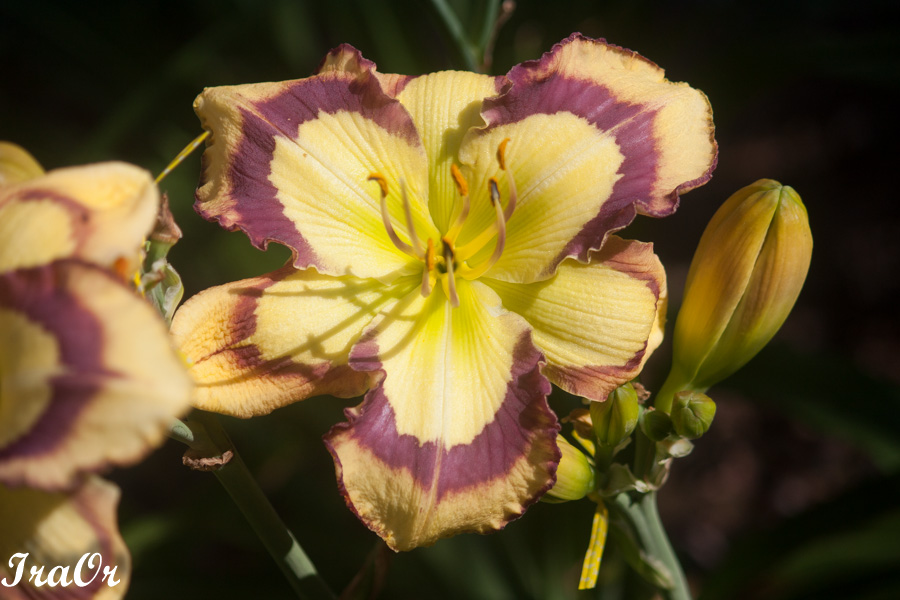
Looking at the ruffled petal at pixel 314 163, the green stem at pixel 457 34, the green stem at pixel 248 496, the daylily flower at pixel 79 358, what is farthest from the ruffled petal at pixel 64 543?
the green stem at pixel 457 34

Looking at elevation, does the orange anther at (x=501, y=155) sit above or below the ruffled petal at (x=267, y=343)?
above

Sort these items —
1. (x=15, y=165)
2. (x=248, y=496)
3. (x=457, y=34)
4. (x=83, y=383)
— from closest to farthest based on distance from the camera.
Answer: (x=83, y=383) < (x=248, y=496) < (x=15, y=165) < (x=457, y=34)

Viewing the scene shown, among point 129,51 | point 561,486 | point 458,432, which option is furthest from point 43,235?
point 129,51

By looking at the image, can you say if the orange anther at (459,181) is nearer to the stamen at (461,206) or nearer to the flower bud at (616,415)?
the stamen at (461,206)

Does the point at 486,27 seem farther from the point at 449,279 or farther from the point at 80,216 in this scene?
the point at 80,216

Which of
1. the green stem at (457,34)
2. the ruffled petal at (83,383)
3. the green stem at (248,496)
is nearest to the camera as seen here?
the ruffled petal at (83,383)

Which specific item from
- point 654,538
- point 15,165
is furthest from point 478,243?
point 15,165

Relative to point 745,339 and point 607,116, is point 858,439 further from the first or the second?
point 607,116
